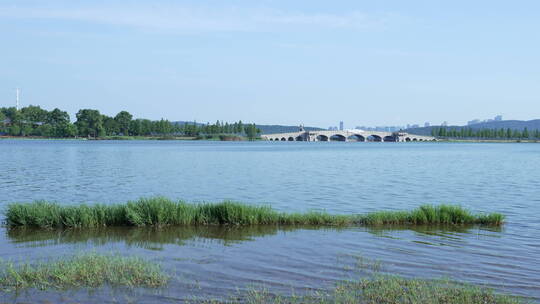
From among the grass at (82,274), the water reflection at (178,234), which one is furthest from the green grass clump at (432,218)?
the grass at (82,274)

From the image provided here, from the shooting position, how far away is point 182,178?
41156mm

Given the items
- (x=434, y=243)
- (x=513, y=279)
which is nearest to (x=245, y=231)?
(x=434, y=243)

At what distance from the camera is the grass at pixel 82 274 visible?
36.5 feet

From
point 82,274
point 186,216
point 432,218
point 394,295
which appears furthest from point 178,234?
point 432,218

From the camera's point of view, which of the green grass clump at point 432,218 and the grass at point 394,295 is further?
the green grass clump at point 432,218

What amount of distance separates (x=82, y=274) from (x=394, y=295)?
706 cm

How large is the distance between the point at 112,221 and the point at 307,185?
65.3 ft

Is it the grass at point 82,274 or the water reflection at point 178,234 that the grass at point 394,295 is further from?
the water reflection at point 178,234

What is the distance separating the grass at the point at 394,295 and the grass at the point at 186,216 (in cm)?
827

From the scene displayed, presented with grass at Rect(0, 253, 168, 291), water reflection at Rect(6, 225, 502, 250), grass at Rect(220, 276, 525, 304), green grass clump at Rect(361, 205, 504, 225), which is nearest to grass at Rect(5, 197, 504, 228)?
green grass clump at Rect(361, 205, 504, 225)

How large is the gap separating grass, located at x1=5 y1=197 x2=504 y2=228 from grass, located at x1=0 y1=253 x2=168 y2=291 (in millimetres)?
5601

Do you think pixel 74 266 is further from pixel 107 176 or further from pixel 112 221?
pixel 107 176

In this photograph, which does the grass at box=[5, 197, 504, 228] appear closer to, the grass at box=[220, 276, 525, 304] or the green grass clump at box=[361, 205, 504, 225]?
the green grass clump at box=[361, 205, 504, 225]

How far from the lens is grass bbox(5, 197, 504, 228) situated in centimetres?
1814
